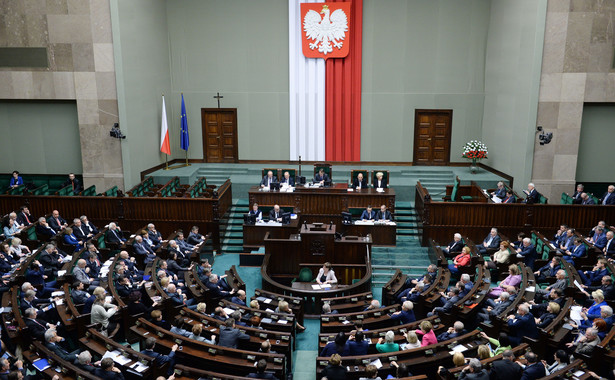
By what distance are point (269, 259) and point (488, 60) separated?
469 inches

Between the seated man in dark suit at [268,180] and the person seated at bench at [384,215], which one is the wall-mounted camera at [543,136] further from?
the seated man in dark suit at [268,180]

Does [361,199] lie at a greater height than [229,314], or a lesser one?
greater

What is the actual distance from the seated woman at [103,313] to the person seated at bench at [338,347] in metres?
3.76

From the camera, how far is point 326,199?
1425cm

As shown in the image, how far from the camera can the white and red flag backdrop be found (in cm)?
1848

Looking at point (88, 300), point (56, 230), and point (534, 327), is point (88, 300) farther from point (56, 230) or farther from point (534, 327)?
point (534, 327)

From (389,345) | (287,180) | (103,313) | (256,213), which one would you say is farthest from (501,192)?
(103,313)

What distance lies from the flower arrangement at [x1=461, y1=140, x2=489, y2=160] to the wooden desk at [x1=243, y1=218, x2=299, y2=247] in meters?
7.59

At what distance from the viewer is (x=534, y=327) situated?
7.86 metres

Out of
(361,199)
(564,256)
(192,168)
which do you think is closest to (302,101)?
(192,168)

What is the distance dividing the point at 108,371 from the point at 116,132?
36.6ft

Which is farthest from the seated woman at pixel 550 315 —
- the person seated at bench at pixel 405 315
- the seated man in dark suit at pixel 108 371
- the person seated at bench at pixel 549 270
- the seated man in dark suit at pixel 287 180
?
the seated man in dark suit at pixel 287 180

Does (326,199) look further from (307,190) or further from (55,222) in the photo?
(55,222)

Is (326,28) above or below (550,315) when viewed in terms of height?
above
